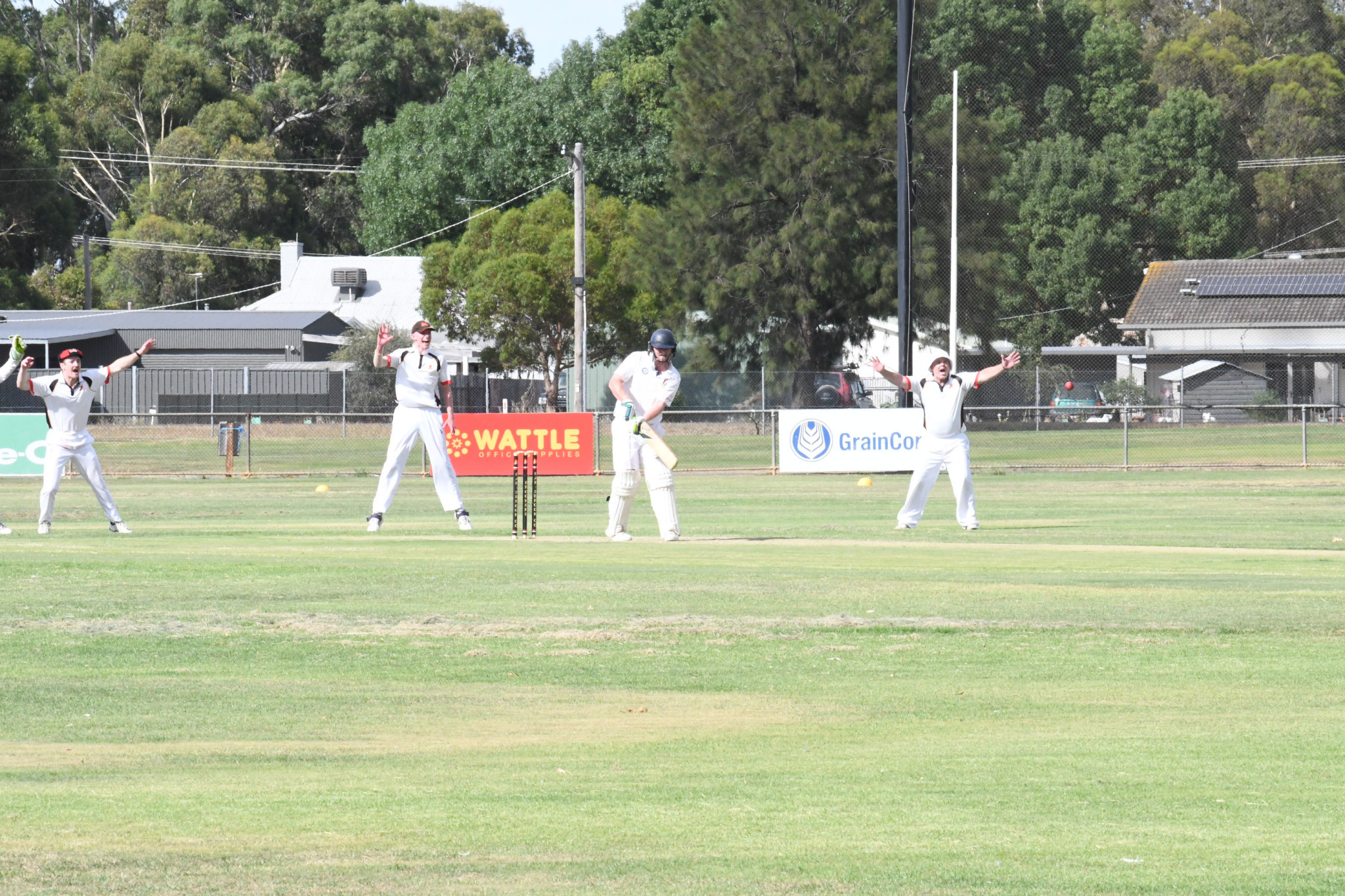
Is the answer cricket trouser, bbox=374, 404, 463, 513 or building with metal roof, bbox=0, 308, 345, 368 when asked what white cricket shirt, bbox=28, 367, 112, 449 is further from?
building with metal roof, bbox=0, 308, 345, 368

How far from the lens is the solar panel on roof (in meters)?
61.2

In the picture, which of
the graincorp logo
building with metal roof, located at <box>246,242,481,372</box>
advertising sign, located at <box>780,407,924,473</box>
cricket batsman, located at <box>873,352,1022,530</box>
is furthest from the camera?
building with metal roof, located at <box>246,242,481,372</box>

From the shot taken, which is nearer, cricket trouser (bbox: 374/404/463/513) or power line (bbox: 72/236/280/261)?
cricket trouser (bbox: 374/404/463/513)

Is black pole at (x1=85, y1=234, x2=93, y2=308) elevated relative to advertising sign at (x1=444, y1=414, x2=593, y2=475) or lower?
elevated

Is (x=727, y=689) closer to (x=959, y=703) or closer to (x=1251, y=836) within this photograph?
(x=959, y=703)

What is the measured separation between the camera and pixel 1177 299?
64.4m

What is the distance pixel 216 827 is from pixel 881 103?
5275cm

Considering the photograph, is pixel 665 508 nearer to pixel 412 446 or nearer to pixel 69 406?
pixel 412 446

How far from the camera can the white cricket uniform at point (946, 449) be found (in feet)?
66.6

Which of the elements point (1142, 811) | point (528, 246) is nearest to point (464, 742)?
point (1142, 811)

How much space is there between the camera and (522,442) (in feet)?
123

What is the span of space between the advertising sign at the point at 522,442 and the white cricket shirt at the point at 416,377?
57.8 ft

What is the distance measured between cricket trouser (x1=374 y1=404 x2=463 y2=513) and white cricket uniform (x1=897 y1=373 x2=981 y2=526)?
17.4ft

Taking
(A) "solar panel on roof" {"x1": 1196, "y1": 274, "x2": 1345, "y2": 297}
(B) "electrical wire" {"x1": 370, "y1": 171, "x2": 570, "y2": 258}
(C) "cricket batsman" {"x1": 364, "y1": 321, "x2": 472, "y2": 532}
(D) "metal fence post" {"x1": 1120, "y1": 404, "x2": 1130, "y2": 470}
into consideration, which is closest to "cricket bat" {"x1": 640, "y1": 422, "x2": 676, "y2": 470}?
(C) "cricket batsman" {"x1": 364, "y1": 321, "x2": 472, "y2": 532}
